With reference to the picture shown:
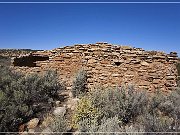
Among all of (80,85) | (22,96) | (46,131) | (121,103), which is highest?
(80,85)

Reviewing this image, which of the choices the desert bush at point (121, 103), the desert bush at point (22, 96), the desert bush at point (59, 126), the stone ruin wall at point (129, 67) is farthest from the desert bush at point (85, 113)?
the stone ruin wall at point (129, 67)

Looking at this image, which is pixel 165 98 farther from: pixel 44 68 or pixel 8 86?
pixel 44 68

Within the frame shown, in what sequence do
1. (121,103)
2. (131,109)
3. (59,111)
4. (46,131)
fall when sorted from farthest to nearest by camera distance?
1. (59,111)
2. (121,103)
3. (131,109)
4. (46,131)

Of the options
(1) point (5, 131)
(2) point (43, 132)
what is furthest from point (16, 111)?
(2) point (43, 132)

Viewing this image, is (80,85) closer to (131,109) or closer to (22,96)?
(22,96)

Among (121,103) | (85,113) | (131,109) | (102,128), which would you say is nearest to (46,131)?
(85,113)

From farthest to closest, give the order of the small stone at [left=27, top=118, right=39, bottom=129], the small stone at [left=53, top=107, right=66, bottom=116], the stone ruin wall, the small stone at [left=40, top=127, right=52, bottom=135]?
the stone ruin wall
the small stone at [left=53, top=107, right=66, bottom=116]
the small stone at [left=27, top=118, right=39, bottom=129]
the small stone at [left=40, top=127, right=52, bottom=135]

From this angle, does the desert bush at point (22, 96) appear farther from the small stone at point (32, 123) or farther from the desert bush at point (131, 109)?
the desert bush at point (131, 109)

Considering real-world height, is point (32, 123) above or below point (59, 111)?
below

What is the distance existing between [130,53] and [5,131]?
4.90 m

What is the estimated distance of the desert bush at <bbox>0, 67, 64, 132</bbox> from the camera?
20.4 feet

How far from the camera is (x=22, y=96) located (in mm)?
6953

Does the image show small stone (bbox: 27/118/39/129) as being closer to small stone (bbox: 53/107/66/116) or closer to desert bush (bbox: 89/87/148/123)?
small stone (bbox: 53/107/66/116)

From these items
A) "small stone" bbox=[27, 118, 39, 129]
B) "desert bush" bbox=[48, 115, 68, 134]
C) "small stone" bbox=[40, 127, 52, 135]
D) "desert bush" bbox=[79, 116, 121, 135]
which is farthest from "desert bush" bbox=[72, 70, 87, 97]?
"desert bush" bbox=[79, 116, 121, 135]
